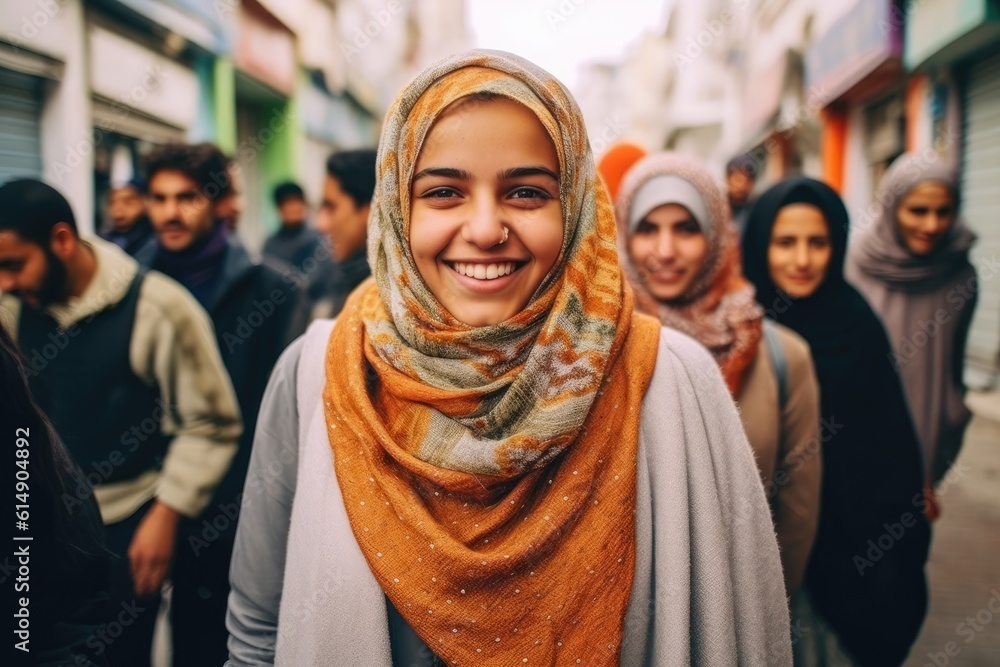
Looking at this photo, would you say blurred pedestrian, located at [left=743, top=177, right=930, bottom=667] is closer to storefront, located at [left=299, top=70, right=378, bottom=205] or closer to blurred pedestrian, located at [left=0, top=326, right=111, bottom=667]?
blurred pedestrian, located at [left=0, top=326, right=111, bottom=667]

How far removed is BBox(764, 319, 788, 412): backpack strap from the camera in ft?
7.47

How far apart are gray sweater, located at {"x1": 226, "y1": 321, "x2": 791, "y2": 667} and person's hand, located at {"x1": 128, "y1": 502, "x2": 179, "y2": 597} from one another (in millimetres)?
945

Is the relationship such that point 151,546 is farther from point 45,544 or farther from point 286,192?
point 286,192

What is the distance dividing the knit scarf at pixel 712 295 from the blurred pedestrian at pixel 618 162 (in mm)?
735

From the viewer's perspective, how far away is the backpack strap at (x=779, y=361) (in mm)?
2277

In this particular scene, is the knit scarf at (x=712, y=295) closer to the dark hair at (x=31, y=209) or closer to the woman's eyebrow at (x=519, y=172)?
the woman's eyebrow at (x=519, y=172)

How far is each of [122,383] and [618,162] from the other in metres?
2.26

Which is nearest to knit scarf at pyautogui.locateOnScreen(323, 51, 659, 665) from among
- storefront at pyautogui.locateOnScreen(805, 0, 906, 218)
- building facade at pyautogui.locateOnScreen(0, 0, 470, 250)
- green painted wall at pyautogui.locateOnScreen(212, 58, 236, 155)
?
building facade at pyautogui.locateOnScreen(0, 0, 470, 250)

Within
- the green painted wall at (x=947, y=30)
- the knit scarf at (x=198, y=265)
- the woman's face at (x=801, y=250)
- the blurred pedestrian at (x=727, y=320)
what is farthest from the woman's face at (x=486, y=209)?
the green painted wall at (x=947, y=30)

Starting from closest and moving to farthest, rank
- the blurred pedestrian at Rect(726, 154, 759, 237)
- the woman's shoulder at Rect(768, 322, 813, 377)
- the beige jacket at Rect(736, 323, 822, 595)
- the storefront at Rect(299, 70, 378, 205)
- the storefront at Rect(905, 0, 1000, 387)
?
the beige jacket at Rect(736, 323, 822, 595) < the woman's shoulder at Rect(768, 322, 813, 377) < the blurred pedestrian at Rect(726, 154, 759, 237) < the storefront at Rect(905, 0, 1000, 387) < the storefront at Rect(299, 70, 378, 205)

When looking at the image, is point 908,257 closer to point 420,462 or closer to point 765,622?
point 765,622

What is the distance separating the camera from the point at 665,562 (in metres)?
1.33

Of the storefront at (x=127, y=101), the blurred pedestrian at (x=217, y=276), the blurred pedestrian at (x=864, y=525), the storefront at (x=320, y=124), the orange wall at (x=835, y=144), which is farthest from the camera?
the storefront at (x=320, y=124)

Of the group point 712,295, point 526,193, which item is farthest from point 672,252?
point 526,193
